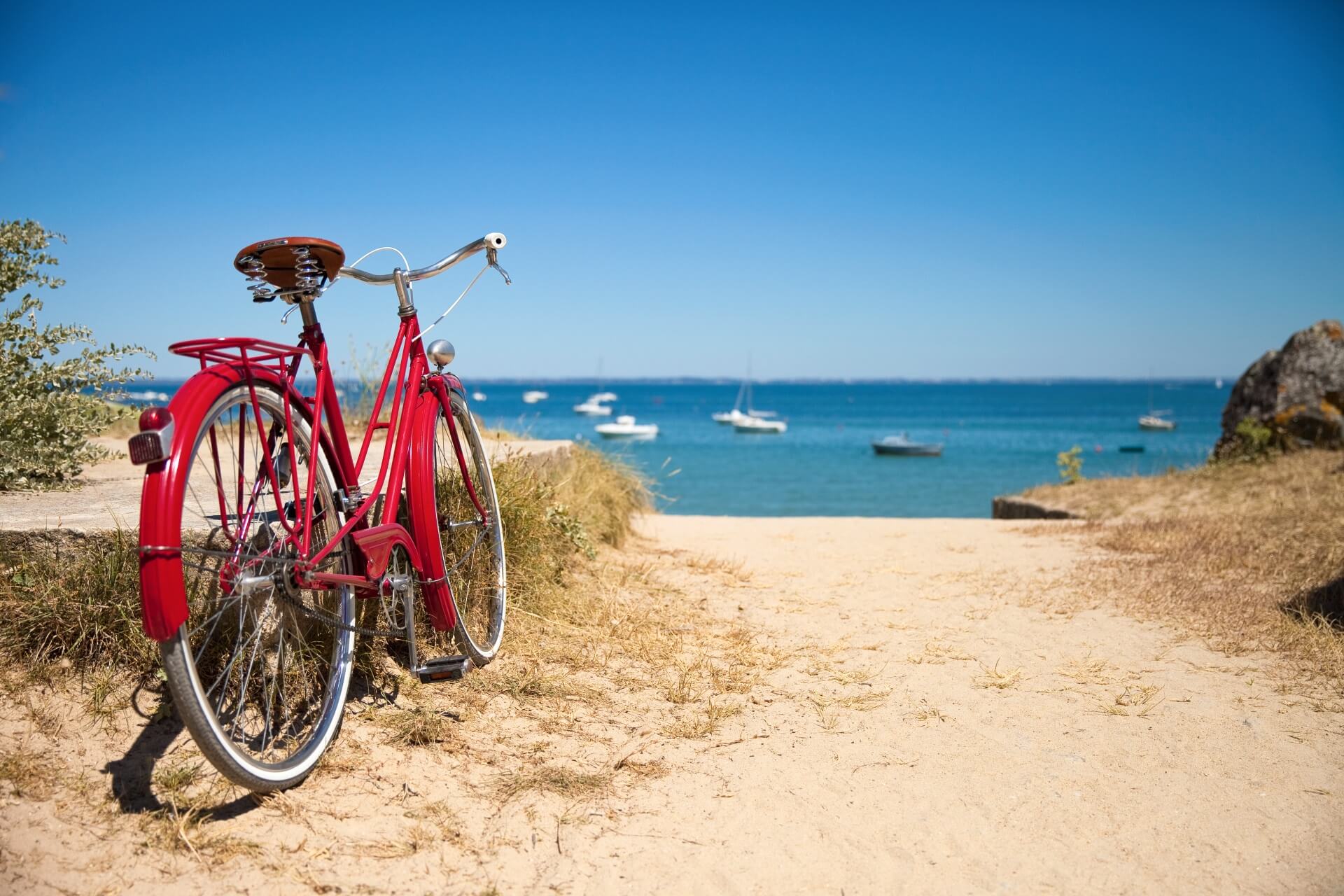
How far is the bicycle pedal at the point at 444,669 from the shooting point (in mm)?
3214

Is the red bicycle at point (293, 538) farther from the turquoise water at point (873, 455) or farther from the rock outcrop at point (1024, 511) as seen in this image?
the rock outcrop at point (1024, 511)

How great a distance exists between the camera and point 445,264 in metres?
3.38

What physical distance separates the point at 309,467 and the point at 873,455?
42.9 metres

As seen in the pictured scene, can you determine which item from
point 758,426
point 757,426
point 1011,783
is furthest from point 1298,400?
point 757,426

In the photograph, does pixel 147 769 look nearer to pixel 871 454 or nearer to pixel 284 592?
pixel 284 592

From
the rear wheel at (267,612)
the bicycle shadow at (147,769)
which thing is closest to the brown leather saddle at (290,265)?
the rear wheel at (267,612)

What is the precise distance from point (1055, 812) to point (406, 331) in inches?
111

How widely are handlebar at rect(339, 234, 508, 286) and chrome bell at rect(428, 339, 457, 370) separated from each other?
0.26 meters

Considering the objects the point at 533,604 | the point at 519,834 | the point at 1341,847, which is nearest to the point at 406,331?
the point at 533,604

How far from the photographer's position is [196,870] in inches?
86.3

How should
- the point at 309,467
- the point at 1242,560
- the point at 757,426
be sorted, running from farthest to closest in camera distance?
the point at 757,426, the point at 1242,560, the point at 309,467

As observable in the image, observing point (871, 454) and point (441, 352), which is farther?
point (871, 454)

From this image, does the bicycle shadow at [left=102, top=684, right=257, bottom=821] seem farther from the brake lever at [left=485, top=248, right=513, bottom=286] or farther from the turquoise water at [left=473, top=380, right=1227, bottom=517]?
the turquoise water at [left=473, top=380, right=1227, bottom=517]

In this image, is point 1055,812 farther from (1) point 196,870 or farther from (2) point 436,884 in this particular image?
(1) point 196,870
